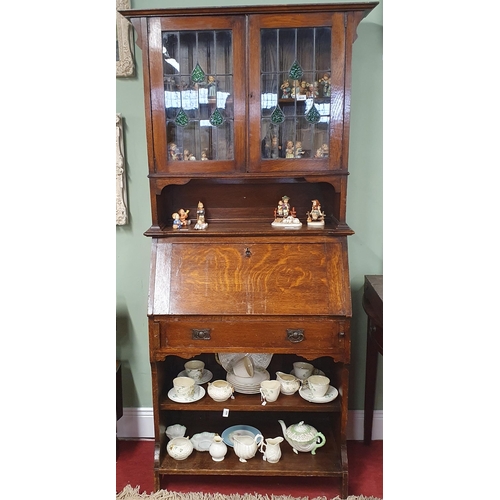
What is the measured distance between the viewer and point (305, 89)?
1.69m

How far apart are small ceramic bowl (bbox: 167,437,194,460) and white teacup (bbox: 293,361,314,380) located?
54 centimetres

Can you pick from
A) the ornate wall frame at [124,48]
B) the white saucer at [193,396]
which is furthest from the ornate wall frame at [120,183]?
the white saucer at [193,396]

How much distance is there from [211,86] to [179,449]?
1.47 meters

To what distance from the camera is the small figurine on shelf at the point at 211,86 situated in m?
1.69

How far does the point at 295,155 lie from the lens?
1725mm

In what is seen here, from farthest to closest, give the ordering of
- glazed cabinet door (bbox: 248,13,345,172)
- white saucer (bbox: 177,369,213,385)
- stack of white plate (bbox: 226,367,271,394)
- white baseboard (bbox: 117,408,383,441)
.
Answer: white baseboard (bbox: 117,408,383,441) < white saucer (bbox: 177,369,213,385) < stack of white plate (bbox: 226,367,271,394) < glazed cabinet door (bbox: 248,13,345,172)

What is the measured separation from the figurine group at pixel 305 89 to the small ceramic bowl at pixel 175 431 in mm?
1480

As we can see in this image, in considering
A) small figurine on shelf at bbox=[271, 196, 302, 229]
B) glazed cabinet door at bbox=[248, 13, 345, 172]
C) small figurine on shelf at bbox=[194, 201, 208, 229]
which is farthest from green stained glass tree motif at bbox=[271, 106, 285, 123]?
small figurine on shelf at bbox=[194, 201, 208, 229]

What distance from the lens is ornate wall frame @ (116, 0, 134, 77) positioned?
74.7 inches

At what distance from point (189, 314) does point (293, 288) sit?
1.35ft

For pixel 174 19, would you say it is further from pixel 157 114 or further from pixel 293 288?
pixel 293 288

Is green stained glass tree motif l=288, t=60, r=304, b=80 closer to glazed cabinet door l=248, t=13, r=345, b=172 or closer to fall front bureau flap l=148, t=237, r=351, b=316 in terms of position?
glazed cabinet door l=248, t=13, r=345, b=172
